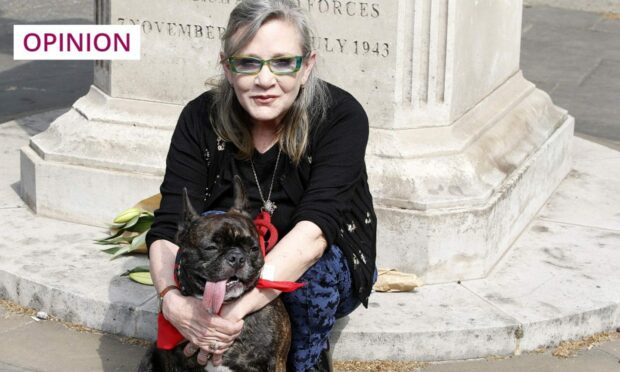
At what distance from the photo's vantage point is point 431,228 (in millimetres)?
5082

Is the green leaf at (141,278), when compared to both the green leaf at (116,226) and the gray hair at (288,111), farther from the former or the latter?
the gray hair at (288,111)

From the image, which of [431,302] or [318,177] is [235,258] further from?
[431,302]

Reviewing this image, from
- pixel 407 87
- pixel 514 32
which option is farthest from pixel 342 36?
pixel 514 32

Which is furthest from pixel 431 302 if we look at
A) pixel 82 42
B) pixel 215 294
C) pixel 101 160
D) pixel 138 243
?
pixel 82 42

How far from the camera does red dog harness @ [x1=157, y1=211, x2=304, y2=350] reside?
3.78 meters

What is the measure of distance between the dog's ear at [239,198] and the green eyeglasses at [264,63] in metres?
0.38

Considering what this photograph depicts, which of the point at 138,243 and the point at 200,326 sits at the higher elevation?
the point at 200,326

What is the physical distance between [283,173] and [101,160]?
171 cm

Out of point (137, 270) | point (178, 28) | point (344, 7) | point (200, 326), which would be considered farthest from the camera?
point (178, 28)

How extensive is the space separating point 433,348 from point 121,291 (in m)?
1.32

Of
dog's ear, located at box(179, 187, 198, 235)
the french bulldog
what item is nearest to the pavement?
the french bulldog

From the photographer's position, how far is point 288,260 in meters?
3.84

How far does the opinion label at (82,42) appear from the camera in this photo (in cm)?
566

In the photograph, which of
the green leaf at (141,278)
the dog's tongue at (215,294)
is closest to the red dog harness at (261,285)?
the dog's tongue at (215,294)
